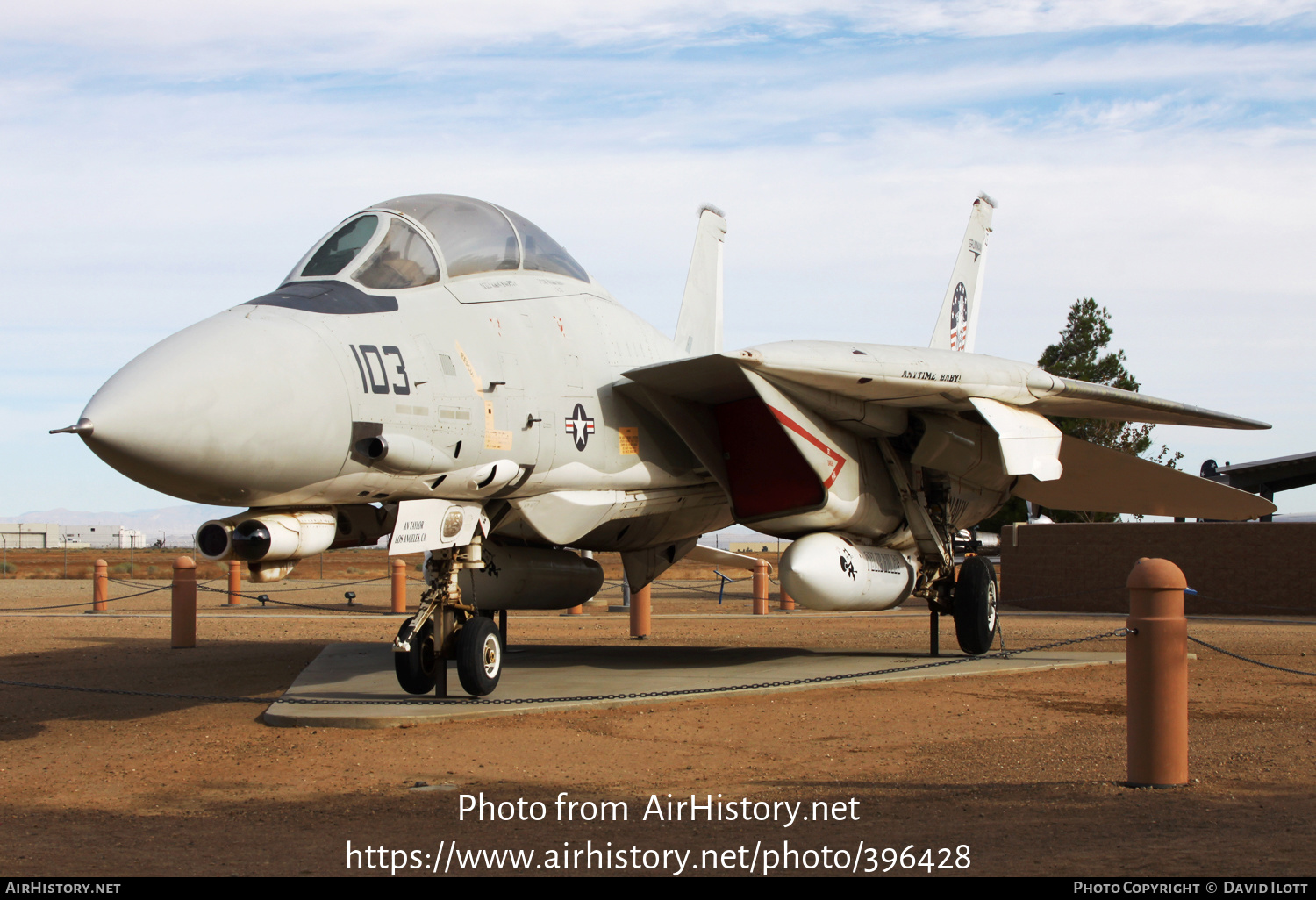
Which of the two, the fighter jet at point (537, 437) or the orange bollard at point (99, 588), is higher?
the fighter jet at point (537, 437)

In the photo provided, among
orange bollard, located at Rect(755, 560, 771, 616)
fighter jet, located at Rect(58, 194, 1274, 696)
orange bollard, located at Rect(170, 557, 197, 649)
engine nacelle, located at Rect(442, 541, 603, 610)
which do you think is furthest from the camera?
orange bollard, located at Rect(755, 560, 771, 616)

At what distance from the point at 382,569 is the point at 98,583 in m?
26.9

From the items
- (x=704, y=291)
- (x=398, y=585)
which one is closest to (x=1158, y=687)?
(x=704, y=291)

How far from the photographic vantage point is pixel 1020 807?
518cm

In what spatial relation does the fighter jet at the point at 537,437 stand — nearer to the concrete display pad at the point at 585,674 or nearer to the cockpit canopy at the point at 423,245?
the cockpit canopy at the point at 423,245

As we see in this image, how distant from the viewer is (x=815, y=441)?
10.2m

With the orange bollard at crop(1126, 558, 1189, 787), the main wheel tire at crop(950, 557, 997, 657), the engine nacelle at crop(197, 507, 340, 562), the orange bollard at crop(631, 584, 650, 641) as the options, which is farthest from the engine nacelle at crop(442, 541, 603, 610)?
the orange bollard at crop(1126, 558, 1189, 787)

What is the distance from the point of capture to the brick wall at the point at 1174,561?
71.8 feet

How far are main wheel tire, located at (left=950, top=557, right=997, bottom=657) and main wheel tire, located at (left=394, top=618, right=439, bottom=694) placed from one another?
5.61 metres

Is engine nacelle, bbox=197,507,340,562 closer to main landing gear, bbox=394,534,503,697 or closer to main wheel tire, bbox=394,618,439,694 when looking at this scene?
main landing gear, bbox=394,534,503,697

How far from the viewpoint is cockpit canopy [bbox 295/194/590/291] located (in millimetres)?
7781

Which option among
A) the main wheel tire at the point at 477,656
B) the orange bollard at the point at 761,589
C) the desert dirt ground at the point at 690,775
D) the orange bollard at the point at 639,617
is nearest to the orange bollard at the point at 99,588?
the desert dirt ground at the point at 690,775

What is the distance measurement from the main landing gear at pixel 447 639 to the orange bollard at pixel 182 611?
287 inches
